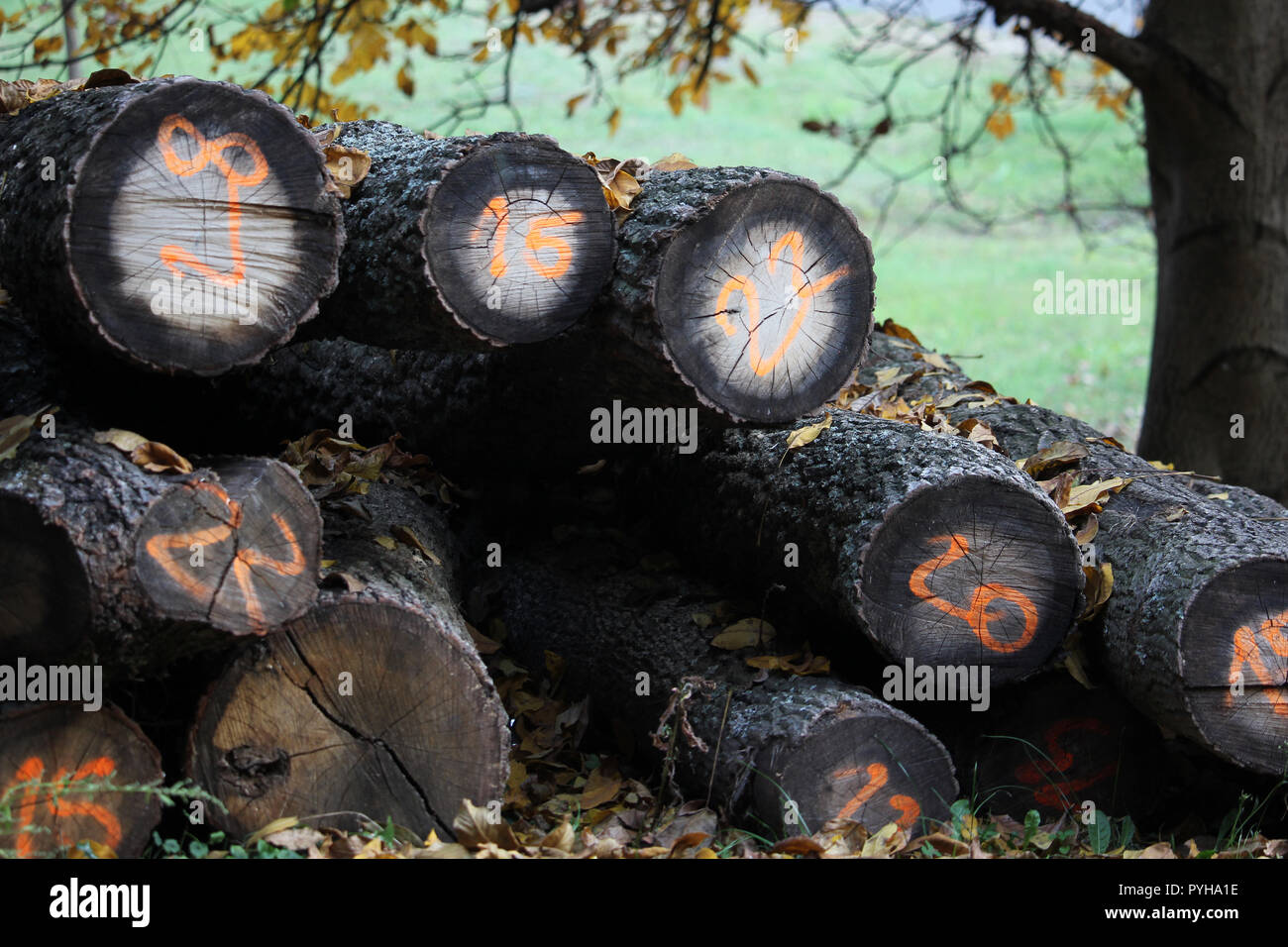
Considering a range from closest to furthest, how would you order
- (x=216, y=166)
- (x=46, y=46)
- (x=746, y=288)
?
(x=216, y=166)
(x=746, y=288)
(x=46, y=46)

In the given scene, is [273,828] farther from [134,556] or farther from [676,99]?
[676,99]

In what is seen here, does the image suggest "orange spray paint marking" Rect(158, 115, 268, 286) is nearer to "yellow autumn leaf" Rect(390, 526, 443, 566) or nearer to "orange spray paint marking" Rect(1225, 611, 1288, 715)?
"yellow autumn leaf" Rect(390, 526, 443, 566)

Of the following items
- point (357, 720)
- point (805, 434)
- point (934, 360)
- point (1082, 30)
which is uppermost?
point (1082, 30)

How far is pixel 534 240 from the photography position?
2.95 m

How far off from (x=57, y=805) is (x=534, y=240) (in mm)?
1657

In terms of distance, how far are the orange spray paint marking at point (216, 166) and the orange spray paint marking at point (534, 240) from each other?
0.52 m

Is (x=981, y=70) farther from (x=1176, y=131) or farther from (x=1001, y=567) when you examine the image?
(x=1001, y=567)

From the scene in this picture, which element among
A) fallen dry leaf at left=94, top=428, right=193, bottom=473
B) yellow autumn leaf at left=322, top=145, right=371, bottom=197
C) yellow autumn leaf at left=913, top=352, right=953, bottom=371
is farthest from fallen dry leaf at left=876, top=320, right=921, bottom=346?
fallen dry leaf at left=94, top=428, right=193, bottom=473

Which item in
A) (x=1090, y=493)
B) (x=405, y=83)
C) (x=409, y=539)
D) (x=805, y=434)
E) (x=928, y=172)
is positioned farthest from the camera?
(x=928, y=172)

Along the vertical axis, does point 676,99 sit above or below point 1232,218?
above

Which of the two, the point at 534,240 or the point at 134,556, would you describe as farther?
the point at 534,240

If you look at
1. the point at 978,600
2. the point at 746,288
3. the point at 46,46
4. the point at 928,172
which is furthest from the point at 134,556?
the point at 928,172

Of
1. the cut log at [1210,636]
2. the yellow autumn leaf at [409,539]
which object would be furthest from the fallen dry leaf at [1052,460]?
the yellow autumn leaf at [409,539]

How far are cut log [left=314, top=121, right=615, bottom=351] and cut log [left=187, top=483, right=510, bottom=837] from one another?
0.68 m
